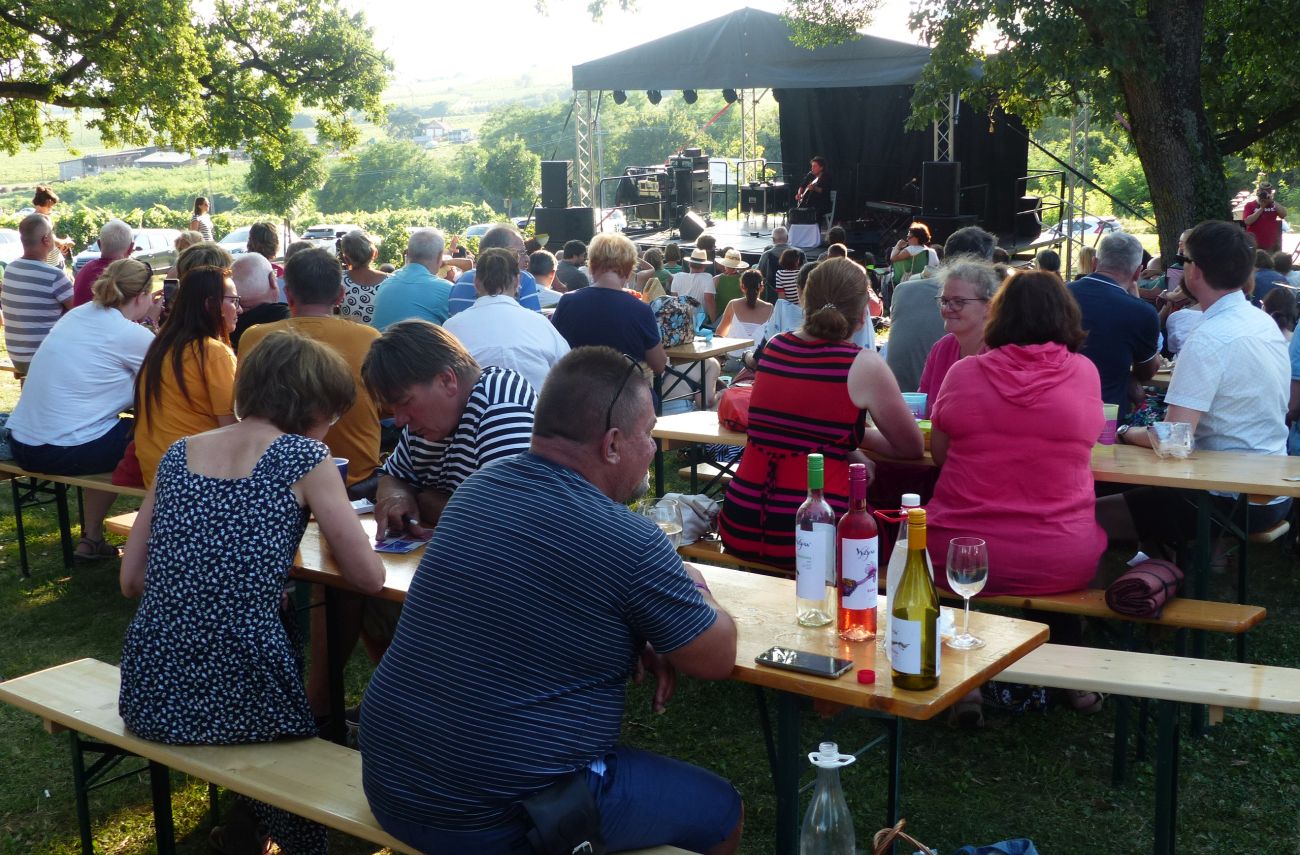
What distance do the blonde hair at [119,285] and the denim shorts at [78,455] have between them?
52 centimetres

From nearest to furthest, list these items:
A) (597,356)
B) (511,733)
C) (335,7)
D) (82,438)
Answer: (511,733) → (597,356) → (82,438) → (335,7)

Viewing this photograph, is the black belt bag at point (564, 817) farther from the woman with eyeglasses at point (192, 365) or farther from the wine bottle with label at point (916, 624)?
the woman with eyeglasses at point (192, 365)

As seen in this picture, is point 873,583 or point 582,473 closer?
point 582,473

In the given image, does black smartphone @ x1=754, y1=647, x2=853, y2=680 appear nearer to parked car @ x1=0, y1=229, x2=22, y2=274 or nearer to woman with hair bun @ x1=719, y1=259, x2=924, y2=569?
woman with hair bun @ x1=719, y1=259, x2=924, y2=569

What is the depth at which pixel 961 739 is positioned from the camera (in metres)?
3.41

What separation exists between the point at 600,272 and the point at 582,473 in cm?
430

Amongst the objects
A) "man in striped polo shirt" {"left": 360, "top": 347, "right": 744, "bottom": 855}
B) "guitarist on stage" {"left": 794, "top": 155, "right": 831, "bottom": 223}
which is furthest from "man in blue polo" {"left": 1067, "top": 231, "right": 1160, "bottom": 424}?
"guitarist on stage" {"left": 794, "top": 155, "right": 831, "bottom": 223}

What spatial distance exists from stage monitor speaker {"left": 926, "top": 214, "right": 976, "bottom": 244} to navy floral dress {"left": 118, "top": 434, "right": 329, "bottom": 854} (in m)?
12.8

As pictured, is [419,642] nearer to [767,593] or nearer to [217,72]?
[767,593]

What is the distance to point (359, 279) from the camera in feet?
22.2

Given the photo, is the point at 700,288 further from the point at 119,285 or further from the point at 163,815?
the point at 163,815

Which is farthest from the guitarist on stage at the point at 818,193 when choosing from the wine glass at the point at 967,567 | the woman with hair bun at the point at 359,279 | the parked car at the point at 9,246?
the parked car at the point at 9,246

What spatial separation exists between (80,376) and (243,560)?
8.90 feet

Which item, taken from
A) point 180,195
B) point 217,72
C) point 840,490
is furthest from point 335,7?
point 180,195
